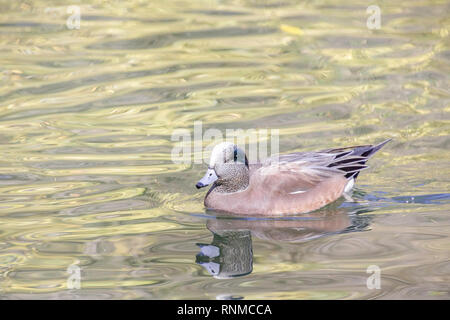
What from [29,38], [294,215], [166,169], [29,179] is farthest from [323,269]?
[29,38]

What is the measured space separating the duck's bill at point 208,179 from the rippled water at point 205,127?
1.17ft

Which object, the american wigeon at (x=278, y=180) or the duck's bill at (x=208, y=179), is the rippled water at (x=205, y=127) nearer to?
the american wigeon at (x=278, y=180)

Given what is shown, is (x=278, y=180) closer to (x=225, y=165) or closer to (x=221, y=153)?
(x=225, y=165)

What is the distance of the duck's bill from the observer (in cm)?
701

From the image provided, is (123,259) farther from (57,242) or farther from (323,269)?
(323,269)

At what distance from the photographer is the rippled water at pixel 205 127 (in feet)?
19.7

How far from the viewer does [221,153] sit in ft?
23.5

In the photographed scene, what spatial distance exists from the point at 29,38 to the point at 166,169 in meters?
5.28

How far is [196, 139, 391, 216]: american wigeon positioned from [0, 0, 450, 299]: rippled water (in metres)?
0.19

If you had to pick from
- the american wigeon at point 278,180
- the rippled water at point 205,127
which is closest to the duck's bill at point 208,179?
the american wigeon at point 278,180

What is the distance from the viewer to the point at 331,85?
34.7 ft

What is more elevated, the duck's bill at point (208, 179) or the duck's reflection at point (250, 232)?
the duck's bill at point (208, 179)

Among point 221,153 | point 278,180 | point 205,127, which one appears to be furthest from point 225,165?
point 205,127
